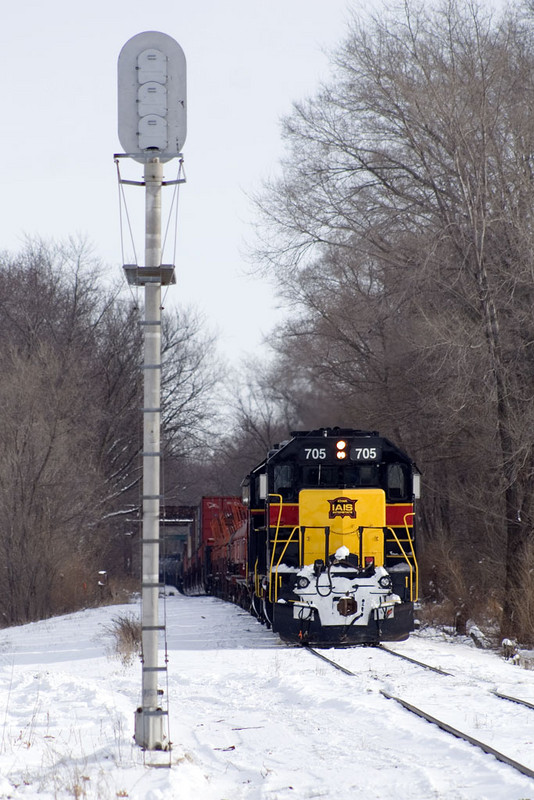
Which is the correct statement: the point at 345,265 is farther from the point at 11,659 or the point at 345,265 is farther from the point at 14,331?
the point at 14,331

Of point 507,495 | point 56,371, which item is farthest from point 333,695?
point 56,371

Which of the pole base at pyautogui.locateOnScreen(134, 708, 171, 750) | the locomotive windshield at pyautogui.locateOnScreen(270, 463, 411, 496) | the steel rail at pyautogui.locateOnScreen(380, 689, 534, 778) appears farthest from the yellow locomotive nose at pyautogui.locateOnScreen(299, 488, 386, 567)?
the pole base at pyautogui.locateOnScreen(134, 708, 171, 750)

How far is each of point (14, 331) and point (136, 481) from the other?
29.3 ft

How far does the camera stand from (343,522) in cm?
1547

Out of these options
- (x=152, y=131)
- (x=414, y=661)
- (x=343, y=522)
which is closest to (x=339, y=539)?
(x=343, y=522)

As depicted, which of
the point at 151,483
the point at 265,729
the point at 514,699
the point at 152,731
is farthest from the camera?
the point at 514,699

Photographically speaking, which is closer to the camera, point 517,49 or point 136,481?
point 517,49

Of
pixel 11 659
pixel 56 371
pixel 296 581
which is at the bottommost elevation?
pixel 11 659

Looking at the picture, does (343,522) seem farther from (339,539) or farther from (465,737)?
(465,737)

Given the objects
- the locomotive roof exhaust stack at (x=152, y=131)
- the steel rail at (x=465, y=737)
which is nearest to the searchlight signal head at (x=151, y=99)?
the locomotive roof exhaust stack at (x=152, y=131)

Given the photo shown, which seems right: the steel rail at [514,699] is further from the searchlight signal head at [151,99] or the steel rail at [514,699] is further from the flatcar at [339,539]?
the searchlight signal head at [151,99]

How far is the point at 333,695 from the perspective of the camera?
32.5ft

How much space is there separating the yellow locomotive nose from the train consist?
0.02m

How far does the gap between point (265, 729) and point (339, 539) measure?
7.28 metres
